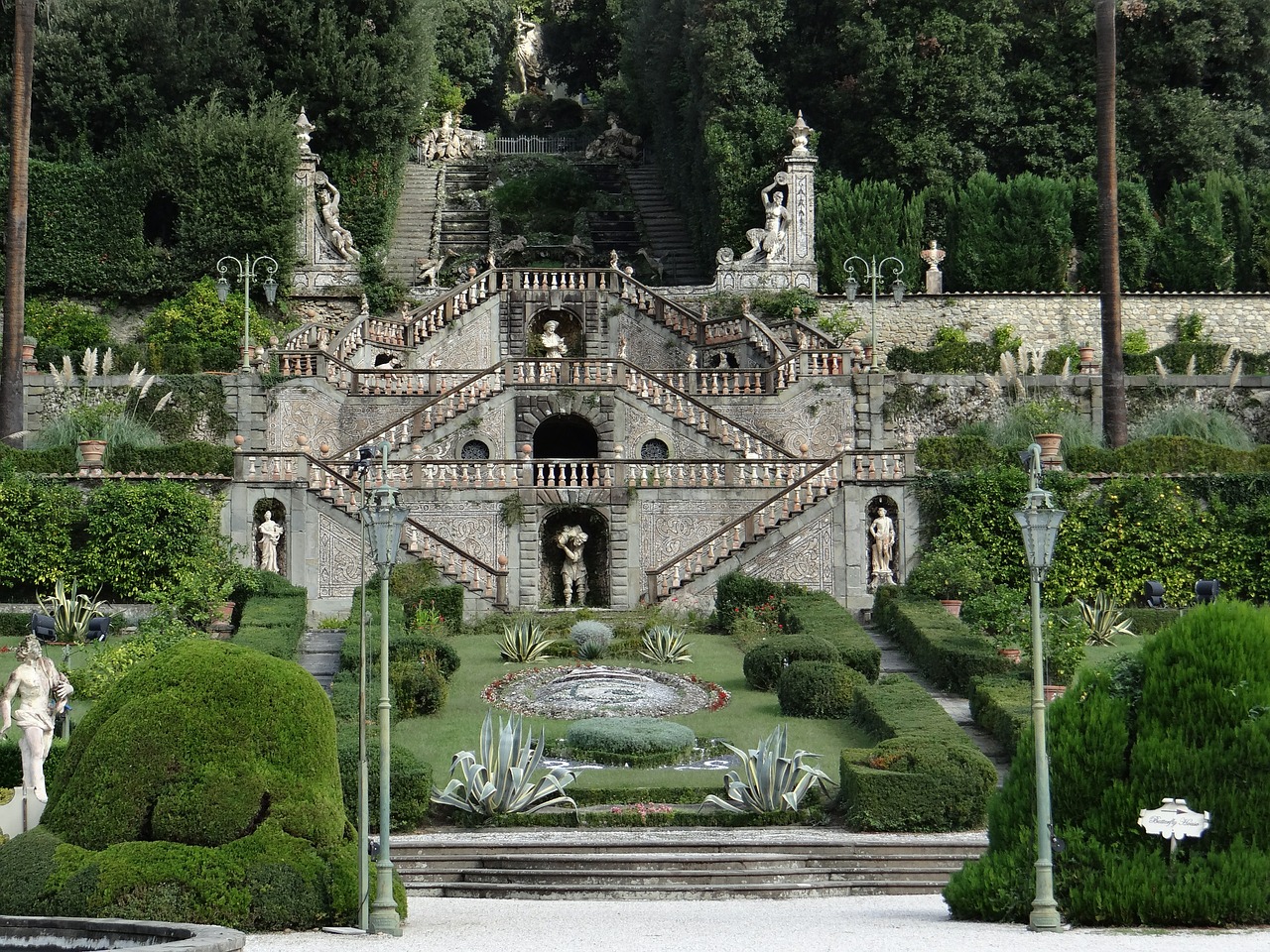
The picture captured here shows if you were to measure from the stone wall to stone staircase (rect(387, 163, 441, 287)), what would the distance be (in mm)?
11822

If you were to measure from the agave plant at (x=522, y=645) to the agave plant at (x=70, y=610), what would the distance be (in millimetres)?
6810

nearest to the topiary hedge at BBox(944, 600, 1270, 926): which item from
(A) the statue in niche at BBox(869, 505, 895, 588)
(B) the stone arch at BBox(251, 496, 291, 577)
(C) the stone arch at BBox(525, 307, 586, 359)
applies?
(A) the statue in niche at BBox(869, 505, 895, 588)

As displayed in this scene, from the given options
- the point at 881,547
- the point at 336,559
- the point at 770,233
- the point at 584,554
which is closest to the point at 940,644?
the point at 881,547

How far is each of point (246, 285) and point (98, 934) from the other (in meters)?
29.4

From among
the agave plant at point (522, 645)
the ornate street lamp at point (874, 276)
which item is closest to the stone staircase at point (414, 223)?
the ornate street lamp at point (874, 276)

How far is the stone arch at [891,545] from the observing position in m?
37.5

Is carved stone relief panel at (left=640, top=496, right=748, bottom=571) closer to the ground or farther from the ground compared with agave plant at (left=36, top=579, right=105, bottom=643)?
farther from the ground

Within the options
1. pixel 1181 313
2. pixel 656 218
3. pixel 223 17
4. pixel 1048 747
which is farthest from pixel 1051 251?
pixel 1048 747

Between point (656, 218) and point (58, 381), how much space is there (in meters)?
21.4

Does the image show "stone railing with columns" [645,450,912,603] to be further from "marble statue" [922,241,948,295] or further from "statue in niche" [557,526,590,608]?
"marble statue" [922,241,948,295]

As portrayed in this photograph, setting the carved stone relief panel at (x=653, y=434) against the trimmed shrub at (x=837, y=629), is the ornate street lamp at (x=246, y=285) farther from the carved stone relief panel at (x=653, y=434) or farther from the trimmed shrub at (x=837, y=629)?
the trimmed shrub at (x=837, y=629)

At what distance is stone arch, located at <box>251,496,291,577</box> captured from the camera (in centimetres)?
3691

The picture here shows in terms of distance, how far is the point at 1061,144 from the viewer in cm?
5478

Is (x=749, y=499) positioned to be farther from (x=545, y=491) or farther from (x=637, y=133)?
(x=637, y=133)
